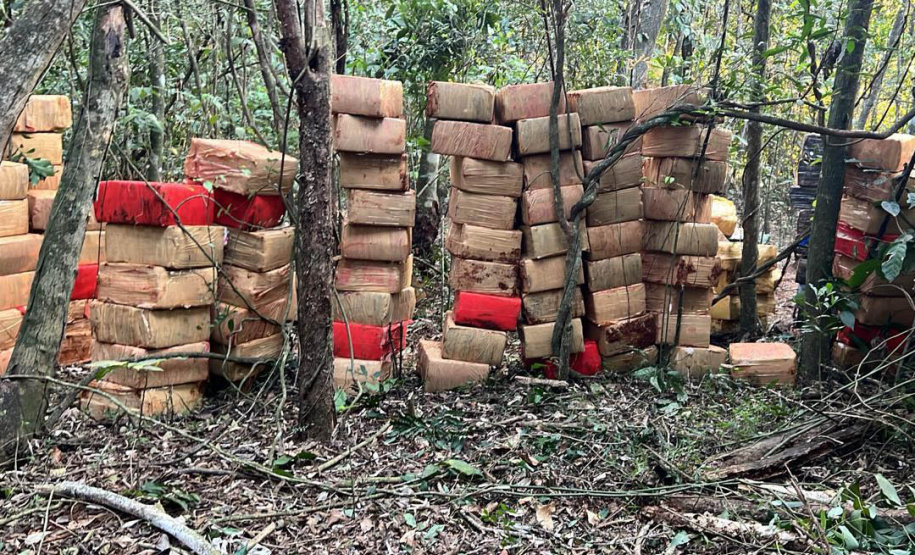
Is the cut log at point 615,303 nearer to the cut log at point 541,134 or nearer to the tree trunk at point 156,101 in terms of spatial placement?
the cut log at point 541,134

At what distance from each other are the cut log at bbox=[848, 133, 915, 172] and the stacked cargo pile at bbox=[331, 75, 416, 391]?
2943 millimetres

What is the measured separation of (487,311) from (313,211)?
63.0 inches

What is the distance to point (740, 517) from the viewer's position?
3330mm

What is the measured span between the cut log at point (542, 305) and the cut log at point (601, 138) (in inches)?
36.6

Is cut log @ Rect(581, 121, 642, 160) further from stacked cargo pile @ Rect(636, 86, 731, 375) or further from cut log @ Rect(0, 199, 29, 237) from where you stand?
cut log @ Rect(0, 199, 29, 237)

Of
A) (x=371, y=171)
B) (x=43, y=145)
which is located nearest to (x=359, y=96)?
(x=371, y=171)

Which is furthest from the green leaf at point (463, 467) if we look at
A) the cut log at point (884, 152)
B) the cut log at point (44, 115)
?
the cut log at point (44, 115)

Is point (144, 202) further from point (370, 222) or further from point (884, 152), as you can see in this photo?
point (884, 152)

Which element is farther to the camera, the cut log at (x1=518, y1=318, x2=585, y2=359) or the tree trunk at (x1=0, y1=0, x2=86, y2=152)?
the cut log at (x1=518, y1=318, x2=585, y2=359)

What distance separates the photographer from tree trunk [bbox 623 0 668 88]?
8516 millimetres

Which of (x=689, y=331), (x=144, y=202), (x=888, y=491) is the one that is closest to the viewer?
(x=888, y=491)

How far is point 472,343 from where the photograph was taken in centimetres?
527

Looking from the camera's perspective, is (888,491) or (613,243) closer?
(888,491)

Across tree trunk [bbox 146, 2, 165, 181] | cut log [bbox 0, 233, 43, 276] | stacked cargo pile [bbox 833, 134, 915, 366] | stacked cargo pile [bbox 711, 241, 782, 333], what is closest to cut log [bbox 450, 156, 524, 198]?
stacked cargo pile [bbox 833, 134, 915, 366]
